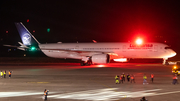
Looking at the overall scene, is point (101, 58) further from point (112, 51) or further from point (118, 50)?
point (118, 50)

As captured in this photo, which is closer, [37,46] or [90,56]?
[90,56]

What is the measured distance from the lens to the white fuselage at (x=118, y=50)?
33.4m

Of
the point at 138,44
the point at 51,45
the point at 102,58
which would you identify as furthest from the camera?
the point at 51,45

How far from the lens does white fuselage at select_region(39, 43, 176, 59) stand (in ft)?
110

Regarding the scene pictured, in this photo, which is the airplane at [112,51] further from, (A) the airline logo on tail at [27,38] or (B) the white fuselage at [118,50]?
(A) the airline logo on tail at [27,38]

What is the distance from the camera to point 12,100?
9.73 m

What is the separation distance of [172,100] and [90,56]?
25.0 m

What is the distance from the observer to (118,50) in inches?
1351

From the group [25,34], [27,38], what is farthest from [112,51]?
[25,34]

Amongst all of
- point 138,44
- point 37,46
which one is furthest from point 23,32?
point 138,44

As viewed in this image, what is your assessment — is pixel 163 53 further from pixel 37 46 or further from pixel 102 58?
pixel 37 46

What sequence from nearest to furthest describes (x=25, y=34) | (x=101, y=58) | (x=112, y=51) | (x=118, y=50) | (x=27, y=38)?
(x=101, y=58) < (x=118, y=50) < (x=112, y=51) < (x=25, y=34) < (x=27, y=38)

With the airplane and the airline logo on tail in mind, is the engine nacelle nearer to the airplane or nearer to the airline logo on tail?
the airplane

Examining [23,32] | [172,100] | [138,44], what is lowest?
[172,100]
